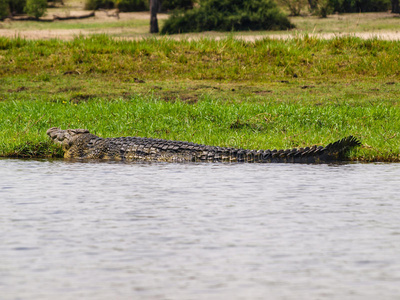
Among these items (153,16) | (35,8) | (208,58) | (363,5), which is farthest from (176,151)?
(35,8)

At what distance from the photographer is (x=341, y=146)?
343 inches

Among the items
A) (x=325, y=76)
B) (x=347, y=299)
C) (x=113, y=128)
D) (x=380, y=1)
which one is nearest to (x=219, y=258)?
(x=347, y=299)

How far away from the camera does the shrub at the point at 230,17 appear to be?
3158cm

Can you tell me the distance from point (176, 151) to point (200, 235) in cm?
404

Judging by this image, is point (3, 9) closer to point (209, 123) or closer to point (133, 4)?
point (133, 4)

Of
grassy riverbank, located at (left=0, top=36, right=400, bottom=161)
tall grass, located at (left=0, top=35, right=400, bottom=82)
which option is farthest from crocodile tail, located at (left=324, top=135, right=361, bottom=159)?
tall grass, located at (left=0, top=35, right=400, bottom=82)

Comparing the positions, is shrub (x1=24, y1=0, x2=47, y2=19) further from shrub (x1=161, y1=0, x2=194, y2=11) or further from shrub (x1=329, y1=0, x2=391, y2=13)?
shrub (x1=329, y1=0, x2=391, y2=13)

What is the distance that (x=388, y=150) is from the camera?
8.90 meters

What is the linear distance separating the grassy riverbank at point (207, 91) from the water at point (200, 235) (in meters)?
2.42

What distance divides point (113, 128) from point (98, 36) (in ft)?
32.0

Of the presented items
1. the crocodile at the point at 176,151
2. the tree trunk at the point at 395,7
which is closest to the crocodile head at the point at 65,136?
the crocodile at the point at 176,151

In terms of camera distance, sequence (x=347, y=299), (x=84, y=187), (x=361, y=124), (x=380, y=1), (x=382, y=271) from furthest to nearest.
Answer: (x=380, y=1)
(x=361, y=124)
(x=84, y=187)
(x=382, y=271)
(x=347, y=299)

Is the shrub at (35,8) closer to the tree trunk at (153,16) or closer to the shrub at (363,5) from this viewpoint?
the tree trunk at (153,16)

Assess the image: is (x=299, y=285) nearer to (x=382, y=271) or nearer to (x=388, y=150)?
(x=382, y=271)
